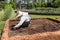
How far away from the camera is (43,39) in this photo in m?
3.08

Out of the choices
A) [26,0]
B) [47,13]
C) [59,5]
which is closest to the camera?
[47,13]

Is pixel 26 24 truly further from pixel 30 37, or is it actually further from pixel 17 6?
pixel 17 6

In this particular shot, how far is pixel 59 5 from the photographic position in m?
26.7

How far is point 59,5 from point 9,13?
15618 millimetres

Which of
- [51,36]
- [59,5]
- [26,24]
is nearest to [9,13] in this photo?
[26,24]

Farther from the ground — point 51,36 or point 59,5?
point 51,36

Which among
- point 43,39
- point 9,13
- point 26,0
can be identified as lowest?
point 26,0

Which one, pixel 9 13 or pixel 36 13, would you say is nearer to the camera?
pixel 9 13

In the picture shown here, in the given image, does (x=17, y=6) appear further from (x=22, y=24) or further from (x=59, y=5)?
(x=22, y=24)

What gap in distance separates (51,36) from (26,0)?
30.1m

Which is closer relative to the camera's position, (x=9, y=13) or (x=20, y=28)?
(x=20, y=28)

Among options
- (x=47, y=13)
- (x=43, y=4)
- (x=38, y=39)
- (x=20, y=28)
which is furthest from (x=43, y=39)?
(x=43, y=4)

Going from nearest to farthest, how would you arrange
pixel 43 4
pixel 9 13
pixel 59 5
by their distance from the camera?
pixel 9 13
pixel 59 5
pixel 43 4

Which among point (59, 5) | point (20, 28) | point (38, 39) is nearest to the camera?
point (38, 39)
